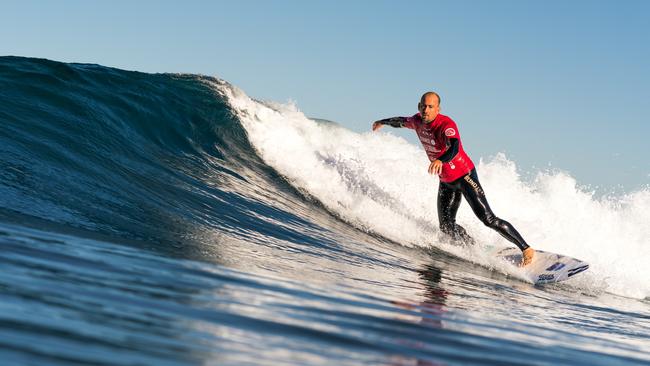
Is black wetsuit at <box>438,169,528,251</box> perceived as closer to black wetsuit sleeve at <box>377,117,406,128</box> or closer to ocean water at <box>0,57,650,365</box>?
ocean water at <box>0,57,650,365</box>

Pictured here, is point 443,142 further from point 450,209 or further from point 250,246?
point 250,246

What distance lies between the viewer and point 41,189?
6012mm

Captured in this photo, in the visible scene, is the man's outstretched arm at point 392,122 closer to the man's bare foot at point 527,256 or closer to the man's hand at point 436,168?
the man's hand at point 436,168

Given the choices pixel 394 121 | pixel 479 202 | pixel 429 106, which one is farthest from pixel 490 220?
pixel 394 121

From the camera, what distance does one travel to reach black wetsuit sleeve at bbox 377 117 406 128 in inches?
396

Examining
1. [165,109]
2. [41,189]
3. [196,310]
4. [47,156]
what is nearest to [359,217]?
[165,109]

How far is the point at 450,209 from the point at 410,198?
3.46 metres

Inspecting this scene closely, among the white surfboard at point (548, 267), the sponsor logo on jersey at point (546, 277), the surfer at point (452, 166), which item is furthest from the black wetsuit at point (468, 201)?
the sponsor logo on jersey at point (546, 277)

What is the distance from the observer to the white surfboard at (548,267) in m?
9.23

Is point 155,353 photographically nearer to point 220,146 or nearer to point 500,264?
point 500,264

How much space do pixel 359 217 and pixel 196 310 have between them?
8.06 metres

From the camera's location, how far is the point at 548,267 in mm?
9453

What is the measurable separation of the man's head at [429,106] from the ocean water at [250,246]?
5.94 feet

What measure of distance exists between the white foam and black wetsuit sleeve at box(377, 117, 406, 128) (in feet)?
5.17
